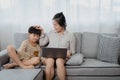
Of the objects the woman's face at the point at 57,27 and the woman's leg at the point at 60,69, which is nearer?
the woman's leg at the point at 60,69

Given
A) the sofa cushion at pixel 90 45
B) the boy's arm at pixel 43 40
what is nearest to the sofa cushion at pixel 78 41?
the sofa cushion at pixel 90 45

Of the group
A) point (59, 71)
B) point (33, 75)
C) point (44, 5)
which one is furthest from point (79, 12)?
point (33, 75)

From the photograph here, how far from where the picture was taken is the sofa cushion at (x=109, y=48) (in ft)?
10.2

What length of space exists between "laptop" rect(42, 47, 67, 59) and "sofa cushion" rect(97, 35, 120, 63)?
0.62m

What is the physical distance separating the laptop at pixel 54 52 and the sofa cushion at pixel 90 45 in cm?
59

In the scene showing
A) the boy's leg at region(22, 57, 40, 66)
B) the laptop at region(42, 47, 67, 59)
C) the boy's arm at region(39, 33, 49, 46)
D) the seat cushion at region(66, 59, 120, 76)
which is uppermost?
the boy's arm at region(39, 33, 49, 46)

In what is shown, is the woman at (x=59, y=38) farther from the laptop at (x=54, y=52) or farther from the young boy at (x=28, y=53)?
the young boy at (x=28, y=53)

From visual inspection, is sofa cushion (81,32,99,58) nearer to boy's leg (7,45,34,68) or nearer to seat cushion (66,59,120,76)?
seat cushion (66,59,120,76)

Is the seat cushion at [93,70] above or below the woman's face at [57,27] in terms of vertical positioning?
below

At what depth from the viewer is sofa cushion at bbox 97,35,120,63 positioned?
3.09 meters

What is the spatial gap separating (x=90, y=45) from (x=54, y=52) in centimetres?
75

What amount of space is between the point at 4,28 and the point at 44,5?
33.0 inches

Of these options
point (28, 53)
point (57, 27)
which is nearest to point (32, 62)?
point (28, 53)

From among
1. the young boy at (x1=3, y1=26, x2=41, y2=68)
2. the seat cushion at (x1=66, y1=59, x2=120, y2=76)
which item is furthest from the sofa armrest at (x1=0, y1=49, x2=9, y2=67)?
the seat cushion at (x1=66, y1=59, x2=120, y2=76)
